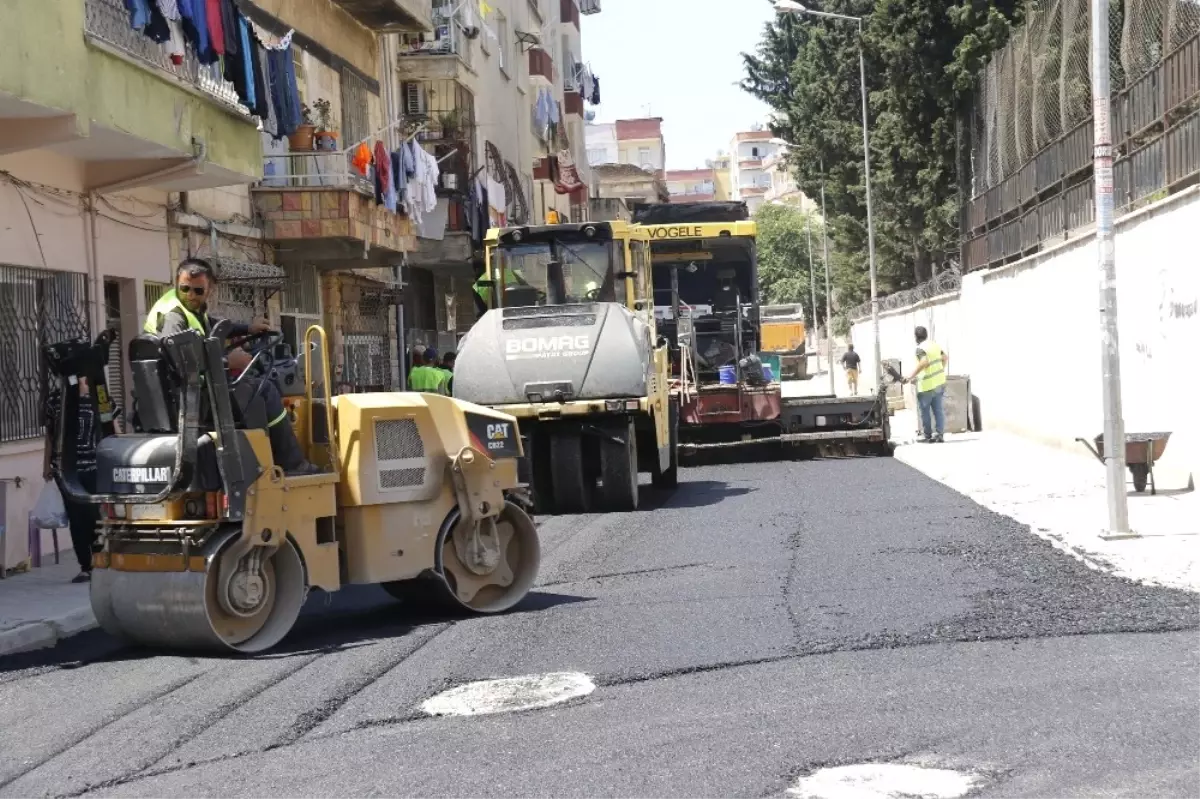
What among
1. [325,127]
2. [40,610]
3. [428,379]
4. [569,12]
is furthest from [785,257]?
[40,610]

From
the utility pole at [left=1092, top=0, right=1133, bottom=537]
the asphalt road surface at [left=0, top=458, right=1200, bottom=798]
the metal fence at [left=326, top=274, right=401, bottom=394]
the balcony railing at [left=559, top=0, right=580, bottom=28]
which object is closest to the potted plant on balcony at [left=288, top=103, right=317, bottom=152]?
the metal fence at [left=326, top=274, right=401, bottom=394]

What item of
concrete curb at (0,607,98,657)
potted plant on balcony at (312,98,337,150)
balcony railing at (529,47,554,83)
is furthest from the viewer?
balcony railing at (529,47,554,83)

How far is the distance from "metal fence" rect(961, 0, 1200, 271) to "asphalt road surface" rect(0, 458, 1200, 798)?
213 inches

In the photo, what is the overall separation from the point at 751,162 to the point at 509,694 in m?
138

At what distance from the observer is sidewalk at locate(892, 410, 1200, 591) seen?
10594mm

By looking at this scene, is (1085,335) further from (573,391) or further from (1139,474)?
(573,391)

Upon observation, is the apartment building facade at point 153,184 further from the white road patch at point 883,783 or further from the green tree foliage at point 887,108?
the green tree foliage at point 887,108

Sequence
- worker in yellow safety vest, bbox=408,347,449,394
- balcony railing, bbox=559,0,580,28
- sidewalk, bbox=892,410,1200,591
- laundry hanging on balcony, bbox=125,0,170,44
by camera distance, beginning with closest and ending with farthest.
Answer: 1. sidewalk, bbox=892,410,1200,591
2. laundry hanging on balcony, bbox=125,0,170,44
3. worker in yellow safety vest, bbox=408,347,449,394
4. balcony railing, bbox=559,0,580,28

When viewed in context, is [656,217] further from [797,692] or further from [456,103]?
[797,692]

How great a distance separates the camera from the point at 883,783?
18.1ft

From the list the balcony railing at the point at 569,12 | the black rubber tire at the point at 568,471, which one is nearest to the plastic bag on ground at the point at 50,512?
the black rubber tire at the point at 568,471

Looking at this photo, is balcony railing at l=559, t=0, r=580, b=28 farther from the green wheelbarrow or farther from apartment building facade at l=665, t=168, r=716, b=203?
apartment building facade at l=665, t=168, r=716, b=203

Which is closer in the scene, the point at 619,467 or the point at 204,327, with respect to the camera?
the point at 204,327

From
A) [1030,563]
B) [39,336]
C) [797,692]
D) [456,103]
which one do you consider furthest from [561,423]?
[456,103]
